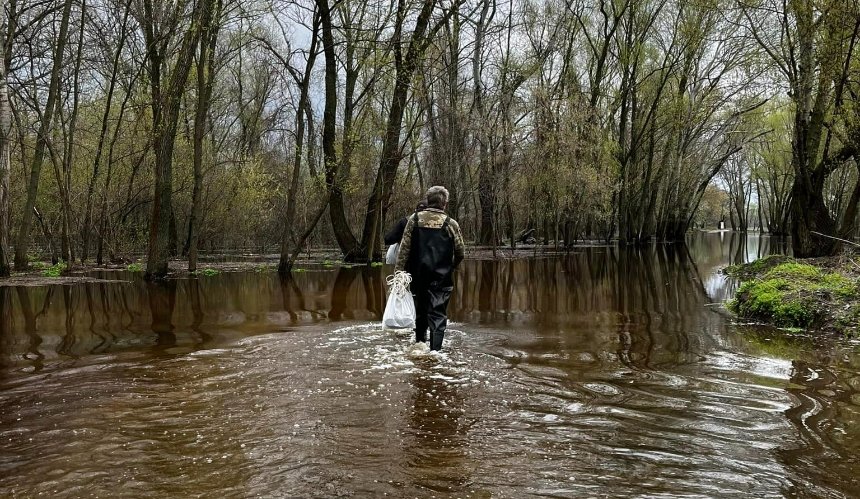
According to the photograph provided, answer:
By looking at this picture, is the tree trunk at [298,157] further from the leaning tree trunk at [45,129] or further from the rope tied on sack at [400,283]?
the rope tied on sack at [400,283]

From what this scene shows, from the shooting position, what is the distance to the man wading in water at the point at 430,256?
7102mm

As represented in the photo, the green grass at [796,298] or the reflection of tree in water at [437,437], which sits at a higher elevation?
the green grass at [796,298]

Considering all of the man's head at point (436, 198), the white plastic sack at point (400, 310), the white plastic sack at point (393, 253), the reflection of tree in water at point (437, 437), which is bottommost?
the reflection of tree in water at point (437, 437)

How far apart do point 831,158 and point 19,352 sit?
17.2 metres

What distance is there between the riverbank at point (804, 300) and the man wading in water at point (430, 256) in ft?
16.5

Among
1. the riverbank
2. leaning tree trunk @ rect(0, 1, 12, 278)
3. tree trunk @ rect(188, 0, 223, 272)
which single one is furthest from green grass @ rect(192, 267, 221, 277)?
the riverbank

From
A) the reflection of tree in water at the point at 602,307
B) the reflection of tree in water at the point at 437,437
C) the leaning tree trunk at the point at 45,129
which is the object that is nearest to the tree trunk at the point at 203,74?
the leaning tree trunk at the point at 45,129

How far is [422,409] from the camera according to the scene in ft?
15.3

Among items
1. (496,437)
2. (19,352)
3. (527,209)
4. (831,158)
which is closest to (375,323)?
(19,352)

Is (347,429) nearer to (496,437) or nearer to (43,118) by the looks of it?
(496,437)

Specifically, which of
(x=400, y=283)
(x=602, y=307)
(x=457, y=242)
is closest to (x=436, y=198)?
(x=457, y=242)

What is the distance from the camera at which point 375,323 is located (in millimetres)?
9023

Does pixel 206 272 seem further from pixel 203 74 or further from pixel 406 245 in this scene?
pixel 406 245

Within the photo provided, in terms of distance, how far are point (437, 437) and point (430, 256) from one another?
3.29 m
